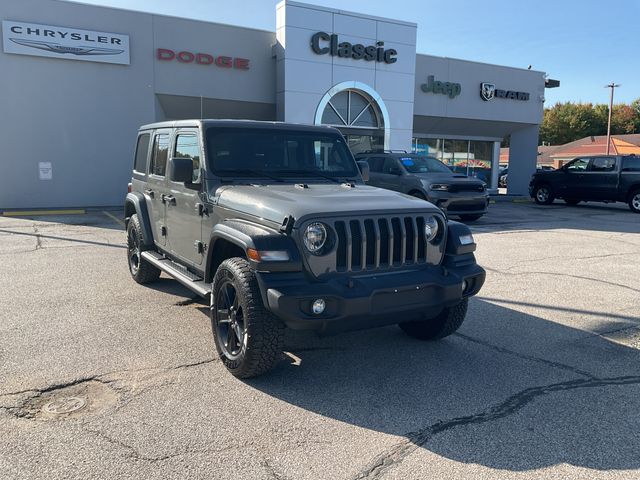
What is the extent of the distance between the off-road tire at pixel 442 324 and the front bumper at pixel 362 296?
0.49 meters

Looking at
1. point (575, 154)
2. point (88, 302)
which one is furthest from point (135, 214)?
point (575, 154)

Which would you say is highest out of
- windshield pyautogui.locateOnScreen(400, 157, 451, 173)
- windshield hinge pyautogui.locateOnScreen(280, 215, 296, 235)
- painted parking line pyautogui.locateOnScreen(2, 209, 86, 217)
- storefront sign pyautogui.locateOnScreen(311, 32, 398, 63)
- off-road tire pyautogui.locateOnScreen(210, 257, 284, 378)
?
storefront sign pyautogui.locateOnScreen(311, 32, 398, 63)

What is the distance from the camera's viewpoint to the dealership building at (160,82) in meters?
15.9

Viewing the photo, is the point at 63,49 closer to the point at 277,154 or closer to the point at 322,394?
the point at 277,154

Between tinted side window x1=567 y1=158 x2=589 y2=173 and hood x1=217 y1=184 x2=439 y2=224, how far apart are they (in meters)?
16.7

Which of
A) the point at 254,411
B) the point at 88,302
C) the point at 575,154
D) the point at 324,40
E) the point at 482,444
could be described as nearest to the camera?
the point at 482,444

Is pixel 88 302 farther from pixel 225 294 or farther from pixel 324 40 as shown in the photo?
pixel 324 40

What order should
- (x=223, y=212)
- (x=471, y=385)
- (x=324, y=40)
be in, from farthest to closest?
A: (x=324, y=40) → (x=223, y=212) → (x=471, y=385)

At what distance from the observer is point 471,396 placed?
391 cm

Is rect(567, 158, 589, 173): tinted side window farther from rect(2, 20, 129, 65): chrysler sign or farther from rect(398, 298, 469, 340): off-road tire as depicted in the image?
rect(398, 298, 469, 340): off-road tire

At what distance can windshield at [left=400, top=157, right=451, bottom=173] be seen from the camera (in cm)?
1406

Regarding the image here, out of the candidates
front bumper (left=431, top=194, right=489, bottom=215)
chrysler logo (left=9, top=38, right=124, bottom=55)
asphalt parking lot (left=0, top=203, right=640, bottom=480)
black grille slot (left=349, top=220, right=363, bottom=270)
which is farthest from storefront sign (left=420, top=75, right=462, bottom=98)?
black grille slot (left=349, top=220, right=363, bottom=270)

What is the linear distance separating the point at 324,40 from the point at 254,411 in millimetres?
16740

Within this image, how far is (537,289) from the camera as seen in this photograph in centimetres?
708
